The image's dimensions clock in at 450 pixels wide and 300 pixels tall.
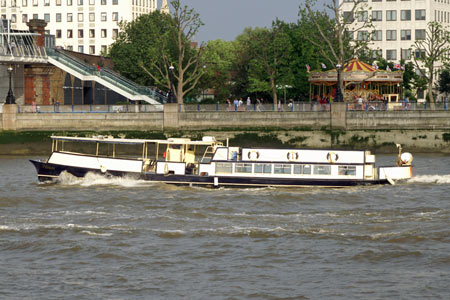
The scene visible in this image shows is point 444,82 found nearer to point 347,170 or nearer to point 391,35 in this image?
point 391,35

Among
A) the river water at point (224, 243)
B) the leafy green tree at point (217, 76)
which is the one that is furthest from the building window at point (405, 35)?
the river water at point (224, 243)

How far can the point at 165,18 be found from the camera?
107875 mm

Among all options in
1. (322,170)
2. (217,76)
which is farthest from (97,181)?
(217,76)

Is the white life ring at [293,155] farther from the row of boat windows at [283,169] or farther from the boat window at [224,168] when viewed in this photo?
the boat window at [224,168]

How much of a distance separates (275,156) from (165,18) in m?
62.7

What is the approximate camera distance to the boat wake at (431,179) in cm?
4984

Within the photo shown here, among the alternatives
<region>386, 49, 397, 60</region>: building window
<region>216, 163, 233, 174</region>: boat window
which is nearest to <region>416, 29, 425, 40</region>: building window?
<region>386, 49, 397, 60</region>: building window

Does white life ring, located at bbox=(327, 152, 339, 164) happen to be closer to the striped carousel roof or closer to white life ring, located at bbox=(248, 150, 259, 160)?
white life ring, located at bbox=(248, 150, 259, 160)

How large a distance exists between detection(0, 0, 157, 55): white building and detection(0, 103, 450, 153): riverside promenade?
82.6 metres

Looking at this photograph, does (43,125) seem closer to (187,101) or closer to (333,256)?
(187,101)

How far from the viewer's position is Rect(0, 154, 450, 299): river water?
2636 cm

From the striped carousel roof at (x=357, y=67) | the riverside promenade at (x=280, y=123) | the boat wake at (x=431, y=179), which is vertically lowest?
the boat wake at (x=431, y=179)

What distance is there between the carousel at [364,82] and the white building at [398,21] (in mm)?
46420

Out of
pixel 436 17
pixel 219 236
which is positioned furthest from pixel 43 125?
pixel 436 17
